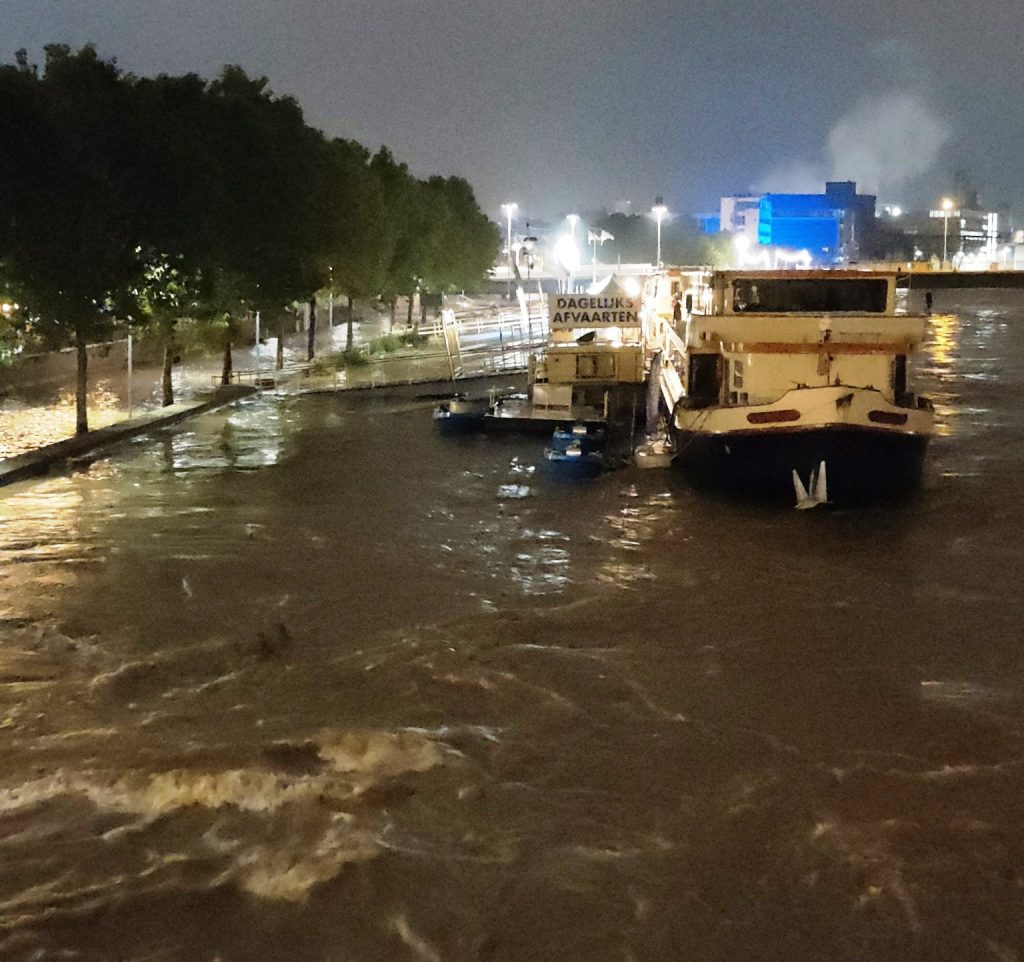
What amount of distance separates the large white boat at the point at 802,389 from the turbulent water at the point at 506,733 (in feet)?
3.44

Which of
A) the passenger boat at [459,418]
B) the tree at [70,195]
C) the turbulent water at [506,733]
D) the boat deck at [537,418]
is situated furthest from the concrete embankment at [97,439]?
the boat deck at [537,418]

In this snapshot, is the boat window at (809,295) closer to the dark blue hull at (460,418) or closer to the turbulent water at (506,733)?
the turbulent water at (506,733)

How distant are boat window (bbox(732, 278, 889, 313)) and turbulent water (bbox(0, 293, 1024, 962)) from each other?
346 cm

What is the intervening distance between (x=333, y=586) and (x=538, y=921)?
6715 millimetres

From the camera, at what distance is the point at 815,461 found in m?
16.9

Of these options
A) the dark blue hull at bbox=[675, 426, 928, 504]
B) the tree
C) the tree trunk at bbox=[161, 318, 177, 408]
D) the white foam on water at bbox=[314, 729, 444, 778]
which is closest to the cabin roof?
the dark blue hull at bbox=[675, 426, 928, 504]

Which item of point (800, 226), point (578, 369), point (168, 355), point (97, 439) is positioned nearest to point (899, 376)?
point (578, 369)

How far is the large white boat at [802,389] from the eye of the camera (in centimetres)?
1669

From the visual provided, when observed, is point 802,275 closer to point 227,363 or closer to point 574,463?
point 574,463

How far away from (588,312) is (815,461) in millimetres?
9514

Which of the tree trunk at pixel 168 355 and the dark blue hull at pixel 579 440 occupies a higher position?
the tree trunk at pixel 168 355

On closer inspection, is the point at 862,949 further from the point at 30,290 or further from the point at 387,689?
the point at 30,290

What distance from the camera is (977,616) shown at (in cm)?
1164

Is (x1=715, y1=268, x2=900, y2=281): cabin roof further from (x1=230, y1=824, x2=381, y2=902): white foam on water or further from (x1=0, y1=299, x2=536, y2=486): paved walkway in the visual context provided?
(x1=230, y1=824, x2=381, y2=902): white foam on water
